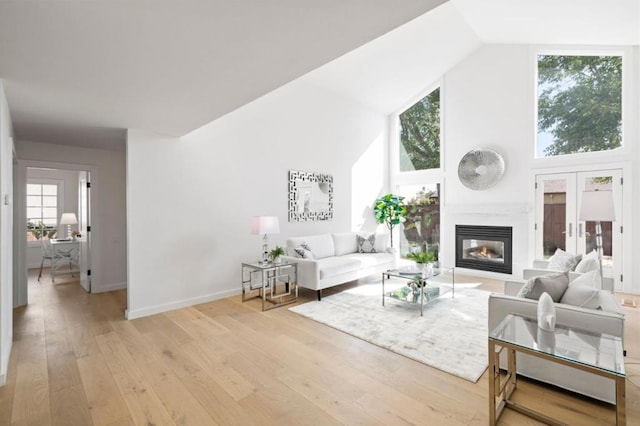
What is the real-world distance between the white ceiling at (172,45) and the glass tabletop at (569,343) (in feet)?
6.32

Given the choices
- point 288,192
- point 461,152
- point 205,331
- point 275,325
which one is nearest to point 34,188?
point 288,192

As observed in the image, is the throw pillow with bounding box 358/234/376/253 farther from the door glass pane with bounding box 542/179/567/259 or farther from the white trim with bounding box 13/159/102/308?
the white trim with bounding box 13/159/102/308

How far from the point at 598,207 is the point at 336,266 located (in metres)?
3.14

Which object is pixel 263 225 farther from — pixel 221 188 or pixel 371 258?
pixel 371 258

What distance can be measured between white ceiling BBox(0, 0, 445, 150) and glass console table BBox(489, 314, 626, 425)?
1925 millimetres

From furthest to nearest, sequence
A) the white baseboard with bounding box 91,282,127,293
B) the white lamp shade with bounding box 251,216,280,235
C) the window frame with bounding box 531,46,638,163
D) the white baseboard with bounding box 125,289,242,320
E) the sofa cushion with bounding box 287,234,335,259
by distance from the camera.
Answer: the white baseboard with bounding box 91,282,127,293
the sofa cushion with bounding box 287,234,335,259
the window frame with bounding box 531,46,638,163
the white lamp shade with bounding box 251,216,280,235
the white baseboard with bounding box 125,289,242,320

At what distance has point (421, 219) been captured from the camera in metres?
7.05

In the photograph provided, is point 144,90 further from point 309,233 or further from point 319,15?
point 309,233

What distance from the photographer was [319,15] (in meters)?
1.55

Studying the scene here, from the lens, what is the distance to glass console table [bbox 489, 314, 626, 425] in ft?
5.08

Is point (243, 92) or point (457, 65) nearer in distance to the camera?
point (243, 92)

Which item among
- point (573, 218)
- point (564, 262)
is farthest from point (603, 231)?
point (564, 262)

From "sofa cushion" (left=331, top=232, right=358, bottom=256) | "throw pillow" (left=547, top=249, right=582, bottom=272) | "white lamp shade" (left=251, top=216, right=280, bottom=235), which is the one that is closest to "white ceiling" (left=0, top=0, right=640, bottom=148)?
"white lamp shade" (left=251, top=216, right=280, bottom=235)

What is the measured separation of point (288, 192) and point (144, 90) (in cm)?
320
